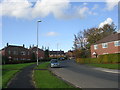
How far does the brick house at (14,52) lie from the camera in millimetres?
93812

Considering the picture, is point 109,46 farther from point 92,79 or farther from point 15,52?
point 15,52

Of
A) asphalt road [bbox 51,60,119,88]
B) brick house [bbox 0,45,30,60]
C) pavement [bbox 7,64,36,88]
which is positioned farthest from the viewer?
brick house [bbox 0,45,30,60]

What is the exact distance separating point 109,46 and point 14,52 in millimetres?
51715

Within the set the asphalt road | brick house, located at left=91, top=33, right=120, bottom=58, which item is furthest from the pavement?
brick house, located at left=91, top=33, right=120, bottom=58

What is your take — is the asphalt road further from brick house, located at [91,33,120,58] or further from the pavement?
brick house, located at [91,33,120,58]

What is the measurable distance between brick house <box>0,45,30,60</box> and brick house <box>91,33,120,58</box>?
41.2m

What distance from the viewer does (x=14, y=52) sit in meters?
96.6

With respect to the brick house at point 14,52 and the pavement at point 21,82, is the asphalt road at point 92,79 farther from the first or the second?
the brick house at point 14,52

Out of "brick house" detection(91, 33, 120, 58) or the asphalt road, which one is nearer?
the asphalt road

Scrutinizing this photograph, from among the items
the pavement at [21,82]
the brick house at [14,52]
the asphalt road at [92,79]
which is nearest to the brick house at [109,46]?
the asphalt road at [92,79]

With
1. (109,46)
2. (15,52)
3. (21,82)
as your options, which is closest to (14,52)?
(15,52)

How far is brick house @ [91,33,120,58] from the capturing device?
53.5 metres

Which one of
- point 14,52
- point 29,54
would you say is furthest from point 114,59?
point 29,54

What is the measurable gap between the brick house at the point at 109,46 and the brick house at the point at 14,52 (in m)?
41.2
